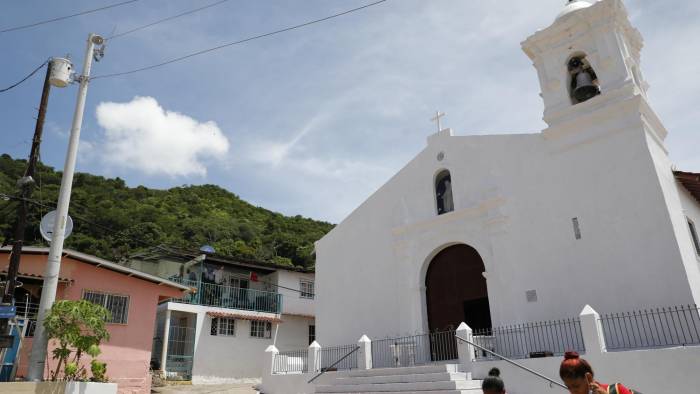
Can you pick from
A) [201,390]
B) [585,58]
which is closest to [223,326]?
[201,390]

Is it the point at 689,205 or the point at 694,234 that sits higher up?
the point at 689,205

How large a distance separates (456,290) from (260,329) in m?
12.6

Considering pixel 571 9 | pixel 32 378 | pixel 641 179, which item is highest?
pixel 571 9

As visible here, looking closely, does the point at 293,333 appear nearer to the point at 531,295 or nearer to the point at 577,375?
the point at 531,295

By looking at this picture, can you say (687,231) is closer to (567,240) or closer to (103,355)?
(567,240)

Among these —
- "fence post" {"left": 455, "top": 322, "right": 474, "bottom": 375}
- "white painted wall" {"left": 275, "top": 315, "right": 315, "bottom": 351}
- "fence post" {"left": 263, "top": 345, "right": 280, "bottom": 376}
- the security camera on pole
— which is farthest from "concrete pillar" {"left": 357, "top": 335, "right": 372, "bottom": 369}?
"white painted wall" {"left": 275, "top": 315, "right": 315, "bottom": 351}

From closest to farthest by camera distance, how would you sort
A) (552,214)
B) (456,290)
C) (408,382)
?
(408,382) → (552,214) → (456,290)

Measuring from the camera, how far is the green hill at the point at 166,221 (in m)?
29.9

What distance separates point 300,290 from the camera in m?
26.8

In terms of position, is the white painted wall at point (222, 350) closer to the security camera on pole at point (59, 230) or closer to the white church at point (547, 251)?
the white church at point (547, 251)

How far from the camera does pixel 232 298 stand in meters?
24.0

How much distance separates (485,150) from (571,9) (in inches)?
174

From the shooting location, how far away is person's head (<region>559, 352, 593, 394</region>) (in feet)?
10.9

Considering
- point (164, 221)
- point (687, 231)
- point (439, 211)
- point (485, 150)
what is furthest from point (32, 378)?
point (164, 221)
